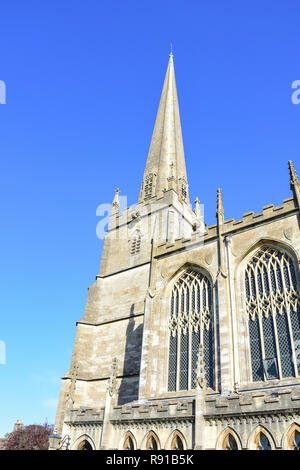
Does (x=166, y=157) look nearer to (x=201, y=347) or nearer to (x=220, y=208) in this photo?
(x=220, y=208)

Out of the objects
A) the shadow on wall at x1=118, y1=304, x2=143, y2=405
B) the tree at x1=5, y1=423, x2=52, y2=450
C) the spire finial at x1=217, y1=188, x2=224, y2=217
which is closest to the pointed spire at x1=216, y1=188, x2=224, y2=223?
the spire finial at x1=217, y1=188, x2=224, y2=217

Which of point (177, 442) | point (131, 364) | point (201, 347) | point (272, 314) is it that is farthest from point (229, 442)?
point (131, 364)

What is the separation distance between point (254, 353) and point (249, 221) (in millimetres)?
6276

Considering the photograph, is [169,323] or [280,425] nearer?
[280,425]

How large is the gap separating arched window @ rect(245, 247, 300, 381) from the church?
1.7 inches

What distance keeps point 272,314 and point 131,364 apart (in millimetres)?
9251

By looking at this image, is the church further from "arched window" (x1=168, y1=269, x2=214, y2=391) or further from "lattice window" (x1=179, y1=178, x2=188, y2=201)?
"lattice window" (x1=179, y1=178, x2=188, y2=201)

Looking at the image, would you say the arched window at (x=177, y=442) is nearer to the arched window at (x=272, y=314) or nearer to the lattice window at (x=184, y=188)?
the arched window at (x=272, y=314)

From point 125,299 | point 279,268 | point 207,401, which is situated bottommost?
point 207,401

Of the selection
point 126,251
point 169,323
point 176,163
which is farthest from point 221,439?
point 176,163

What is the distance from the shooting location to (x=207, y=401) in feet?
41.2

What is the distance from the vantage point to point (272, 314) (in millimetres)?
15680

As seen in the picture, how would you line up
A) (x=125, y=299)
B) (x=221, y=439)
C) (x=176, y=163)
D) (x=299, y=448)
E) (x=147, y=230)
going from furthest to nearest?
(x=176, y=163) < (x=147, y=230) < (x=125, y=299) < (x=221, y=439) < (x=299, y=448)

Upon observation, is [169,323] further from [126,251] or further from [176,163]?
[176,163]
